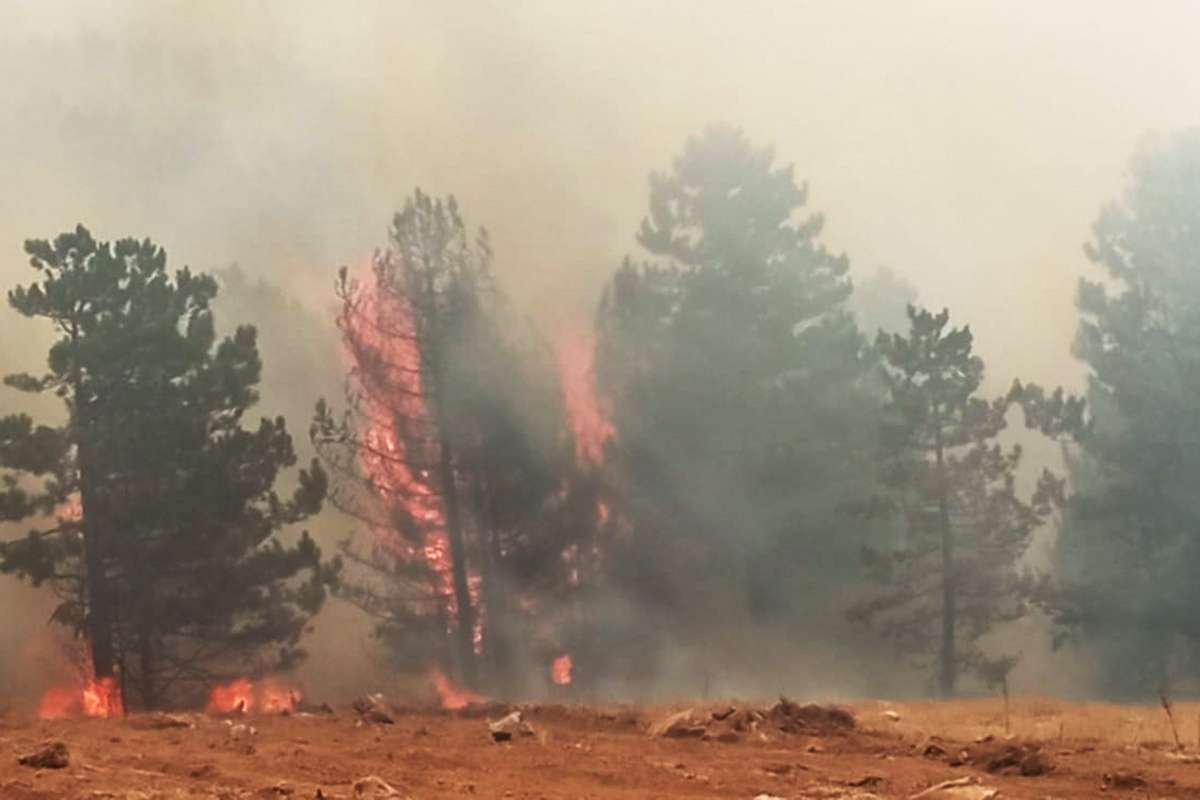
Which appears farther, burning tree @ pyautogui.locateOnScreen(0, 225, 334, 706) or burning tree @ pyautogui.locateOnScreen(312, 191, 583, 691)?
burning tree @ pyautogui.locateOnScreen(312, 191, 583, 691)

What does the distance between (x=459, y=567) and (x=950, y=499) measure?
1055 cm

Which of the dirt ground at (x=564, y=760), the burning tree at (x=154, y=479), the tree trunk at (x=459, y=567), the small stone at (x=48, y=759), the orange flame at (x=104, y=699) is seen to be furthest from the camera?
the tree trunk at (x=459, y=567)

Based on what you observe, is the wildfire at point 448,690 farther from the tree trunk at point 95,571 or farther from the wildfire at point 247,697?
the tree trunk at point 95,571

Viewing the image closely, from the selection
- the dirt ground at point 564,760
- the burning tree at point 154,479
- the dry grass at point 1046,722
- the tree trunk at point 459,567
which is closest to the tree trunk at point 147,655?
the burning tree at point 154,479

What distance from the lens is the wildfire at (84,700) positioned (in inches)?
858

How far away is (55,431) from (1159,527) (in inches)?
893

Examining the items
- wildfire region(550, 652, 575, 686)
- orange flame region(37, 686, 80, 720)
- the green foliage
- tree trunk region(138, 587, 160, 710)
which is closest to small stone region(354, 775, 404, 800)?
tree trunk region(138, 587, 160, 710)

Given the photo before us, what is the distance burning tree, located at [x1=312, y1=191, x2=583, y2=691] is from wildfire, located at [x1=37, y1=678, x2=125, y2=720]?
19.7ft

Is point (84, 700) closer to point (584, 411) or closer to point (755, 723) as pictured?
point (584, 411)

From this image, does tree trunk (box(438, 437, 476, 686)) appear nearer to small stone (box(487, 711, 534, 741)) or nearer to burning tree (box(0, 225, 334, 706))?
burning tree (box(0, 225, 334, 706))

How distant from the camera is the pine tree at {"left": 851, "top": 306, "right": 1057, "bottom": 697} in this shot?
27.3 m

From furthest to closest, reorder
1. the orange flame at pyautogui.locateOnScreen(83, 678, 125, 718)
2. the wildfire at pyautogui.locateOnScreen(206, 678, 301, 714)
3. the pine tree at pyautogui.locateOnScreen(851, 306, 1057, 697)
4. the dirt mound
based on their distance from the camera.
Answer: the pine tree at pyautogui.locateOnScreen(851, 306, 1057, 697)
the wildfire at pyautogui.locateOnScreen(206, 678, 301, 714)
the orange flame at pyautogui.locateOnScreen(83, 678, 125, 718)
the dirt mound

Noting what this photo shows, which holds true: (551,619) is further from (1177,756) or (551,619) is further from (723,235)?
(1177,756)

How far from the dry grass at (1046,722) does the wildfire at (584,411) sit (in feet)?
34.5
